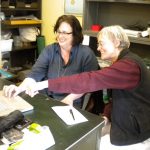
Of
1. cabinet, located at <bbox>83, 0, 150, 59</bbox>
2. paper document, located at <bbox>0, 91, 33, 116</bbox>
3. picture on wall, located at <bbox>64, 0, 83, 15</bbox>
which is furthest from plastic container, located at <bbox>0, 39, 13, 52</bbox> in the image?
paper document, located at <bbox>0, 91, 33, 116</bbox>

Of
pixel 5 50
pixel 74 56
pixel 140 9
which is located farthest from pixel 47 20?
pixel 74 56

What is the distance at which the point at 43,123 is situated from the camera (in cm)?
108

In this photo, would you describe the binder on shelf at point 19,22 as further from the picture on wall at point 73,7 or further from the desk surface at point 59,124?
the desk surface at point 59,124

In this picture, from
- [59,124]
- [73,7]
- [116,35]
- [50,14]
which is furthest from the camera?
[50,14]

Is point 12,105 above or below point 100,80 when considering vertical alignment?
below

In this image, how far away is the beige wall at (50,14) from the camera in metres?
3.29

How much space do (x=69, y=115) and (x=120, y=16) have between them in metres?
1.89

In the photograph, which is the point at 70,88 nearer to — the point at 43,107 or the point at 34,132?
the point at 43,107

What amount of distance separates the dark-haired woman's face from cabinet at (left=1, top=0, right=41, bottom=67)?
53.9 inches

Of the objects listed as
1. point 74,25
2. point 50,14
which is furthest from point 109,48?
point 50,14

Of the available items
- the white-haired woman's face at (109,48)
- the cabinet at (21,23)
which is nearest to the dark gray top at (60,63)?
the white-haired woman's face at (109,48)

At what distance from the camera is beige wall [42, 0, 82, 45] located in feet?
10.8

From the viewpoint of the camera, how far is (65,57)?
1.98 m

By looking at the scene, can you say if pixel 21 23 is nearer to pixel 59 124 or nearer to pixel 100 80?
pixel 100 80
